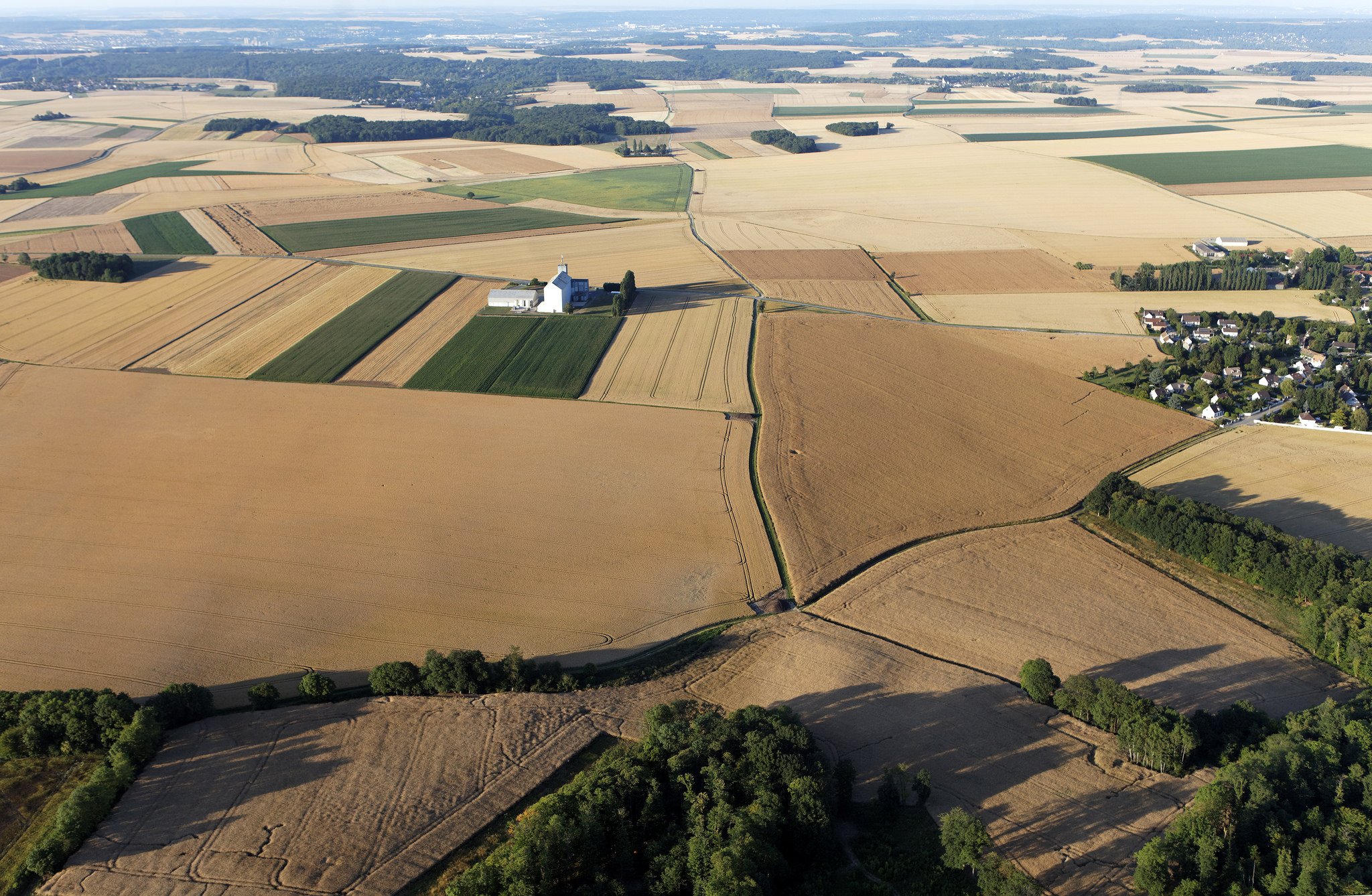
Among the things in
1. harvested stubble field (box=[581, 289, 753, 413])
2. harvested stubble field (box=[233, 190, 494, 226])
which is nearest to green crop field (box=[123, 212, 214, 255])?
harvested stubble field (box=[233, 190, 494, 226])

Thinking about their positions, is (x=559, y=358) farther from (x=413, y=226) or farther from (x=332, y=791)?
(x=413, y=226)

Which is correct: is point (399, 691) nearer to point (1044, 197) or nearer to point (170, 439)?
point (170, 439)

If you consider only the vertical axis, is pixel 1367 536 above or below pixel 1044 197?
below

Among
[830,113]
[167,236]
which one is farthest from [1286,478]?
[830,113]

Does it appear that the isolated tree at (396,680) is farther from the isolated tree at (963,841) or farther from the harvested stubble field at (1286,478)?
the harvested stubble field at (1286,478)

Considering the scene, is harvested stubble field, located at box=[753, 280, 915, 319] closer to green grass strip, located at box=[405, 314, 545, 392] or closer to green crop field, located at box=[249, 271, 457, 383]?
green grass strip, located at box=[405, 314, 545, 392]

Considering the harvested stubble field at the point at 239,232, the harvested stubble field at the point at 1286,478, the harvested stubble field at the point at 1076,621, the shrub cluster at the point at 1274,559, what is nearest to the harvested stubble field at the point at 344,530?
the harvested stubble field at the point at 1076,621

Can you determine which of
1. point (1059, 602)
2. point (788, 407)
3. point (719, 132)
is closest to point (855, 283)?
point (788, 407)
